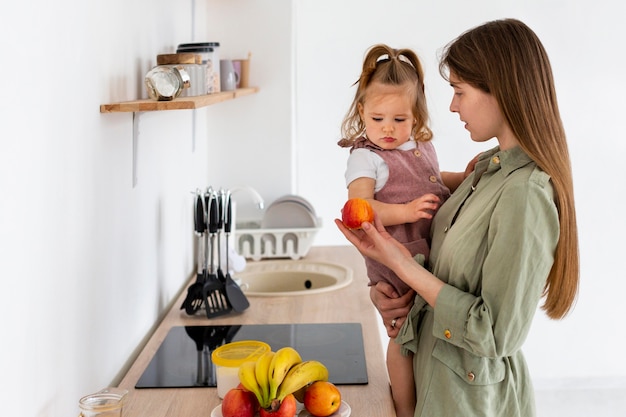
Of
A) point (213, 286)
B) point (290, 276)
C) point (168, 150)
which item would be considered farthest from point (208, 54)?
point (290, 276)

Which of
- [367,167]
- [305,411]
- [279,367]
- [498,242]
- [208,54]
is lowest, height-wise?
[305,411]

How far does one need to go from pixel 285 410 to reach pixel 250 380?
96mm

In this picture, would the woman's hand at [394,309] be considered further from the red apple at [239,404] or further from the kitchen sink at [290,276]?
the kitchen sink at [290,276]

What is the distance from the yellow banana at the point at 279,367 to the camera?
4.99 feet

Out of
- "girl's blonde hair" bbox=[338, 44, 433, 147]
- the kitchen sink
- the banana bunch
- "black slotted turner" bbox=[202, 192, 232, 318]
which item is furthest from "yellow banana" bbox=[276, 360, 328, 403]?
the kitchen sink

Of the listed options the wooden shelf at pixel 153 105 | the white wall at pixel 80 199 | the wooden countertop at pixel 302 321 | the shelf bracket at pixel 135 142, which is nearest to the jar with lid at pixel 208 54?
the white wall at pixel 80 199

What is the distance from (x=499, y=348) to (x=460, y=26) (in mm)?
2556

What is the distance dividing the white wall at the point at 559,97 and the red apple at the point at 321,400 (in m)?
2.34

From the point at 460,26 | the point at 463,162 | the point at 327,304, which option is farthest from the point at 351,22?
the point at 327,304

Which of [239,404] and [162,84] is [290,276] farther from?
[239,404]

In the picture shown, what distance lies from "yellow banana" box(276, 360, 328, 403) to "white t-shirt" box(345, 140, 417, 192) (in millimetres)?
476

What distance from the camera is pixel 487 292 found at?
1523 mm

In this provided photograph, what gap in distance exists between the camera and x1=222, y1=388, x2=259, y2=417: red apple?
1519 millimetres

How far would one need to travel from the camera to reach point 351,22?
3775 millimetres
